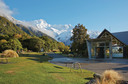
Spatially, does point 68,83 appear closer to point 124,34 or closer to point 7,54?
point 7,54

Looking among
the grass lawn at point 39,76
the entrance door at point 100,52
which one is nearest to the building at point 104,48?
the entrance door at point 100,52

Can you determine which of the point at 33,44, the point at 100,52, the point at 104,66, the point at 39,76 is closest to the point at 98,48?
the point at 100,52

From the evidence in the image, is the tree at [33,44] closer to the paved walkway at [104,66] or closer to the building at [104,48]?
the building at [104,48]

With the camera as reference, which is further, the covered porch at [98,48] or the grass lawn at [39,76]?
the covered porch at [98,48]

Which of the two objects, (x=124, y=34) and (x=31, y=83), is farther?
(x=124, y=34)

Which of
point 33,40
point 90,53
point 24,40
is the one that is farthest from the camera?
point 24,40

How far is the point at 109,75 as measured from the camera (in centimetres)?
498

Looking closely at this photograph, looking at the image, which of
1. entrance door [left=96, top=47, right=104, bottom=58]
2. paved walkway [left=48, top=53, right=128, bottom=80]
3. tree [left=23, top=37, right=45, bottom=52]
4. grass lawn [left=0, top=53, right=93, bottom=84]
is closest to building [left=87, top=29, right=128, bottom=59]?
entrance door [left=96, top=47, right=104, bottom=58]

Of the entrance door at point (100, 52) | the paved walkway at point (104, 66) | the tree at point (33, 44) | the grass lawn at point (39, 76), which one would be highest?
the tree at point (33, 44)

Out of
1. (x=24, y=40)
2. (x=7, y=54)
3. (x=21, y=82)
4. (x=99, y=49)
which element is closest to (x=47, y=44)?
(x=24, y=40)

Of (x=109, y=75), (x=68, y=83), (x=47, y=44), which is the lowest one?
(x=68, y=83)

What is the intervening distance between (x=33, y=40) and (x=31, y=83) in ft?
136

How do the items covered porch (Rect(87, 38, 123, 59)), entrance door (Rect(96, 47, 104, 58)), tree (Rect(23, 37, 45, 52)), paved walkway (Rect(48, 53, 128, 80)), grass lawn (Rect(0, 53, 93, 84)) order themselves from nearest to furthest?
grass lawn (Rect(0, 53, 93, 84)) → paved walkway (Rect(48, 53, 128, 80)) → covered porch (Rect(87, 38, 123, 59)) → entrance door (Rect(96, 47, 104, 58)) → tree (Rect(23, 37, 45, 52))

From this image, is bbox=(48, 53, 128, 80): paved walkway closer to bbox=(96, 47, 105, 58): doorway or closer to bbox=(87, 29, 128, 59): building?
bbox=(87, 29, 128, 59): building
